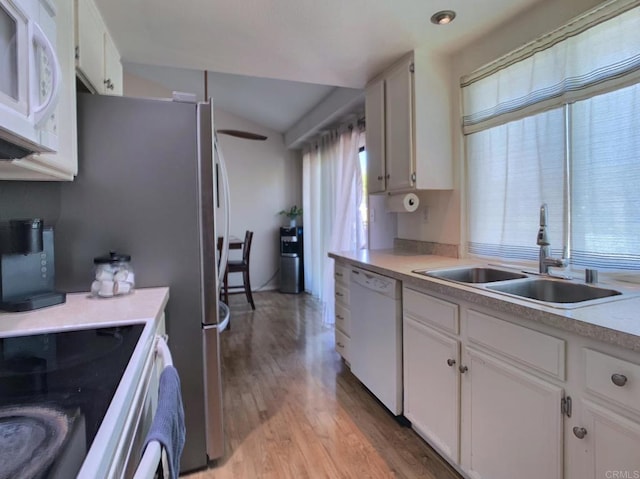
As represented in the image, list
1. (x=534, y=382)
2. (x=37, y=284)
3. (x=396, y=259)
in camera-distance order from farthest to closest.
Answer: (x=396, y=259)
(x=37, y=284)
(x=534, y=382)

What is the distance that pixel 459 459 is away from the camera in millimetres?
1600

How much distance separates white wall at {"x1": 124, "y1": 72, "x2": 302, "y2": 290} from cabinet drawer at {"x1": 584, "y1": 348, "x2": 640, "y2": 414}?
5.13 metres

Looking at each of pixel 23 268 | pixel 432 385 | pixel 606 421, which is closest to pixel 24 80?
pixel 23 268

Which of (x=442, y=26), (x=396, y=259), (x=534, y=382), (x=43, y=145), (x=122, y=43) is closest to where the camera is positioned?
(x=43, y=145)

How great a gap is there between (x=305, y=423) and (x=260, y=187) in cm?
435

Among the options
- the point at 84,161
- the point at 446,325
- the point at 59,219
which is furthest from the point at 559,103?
the point at 59,219

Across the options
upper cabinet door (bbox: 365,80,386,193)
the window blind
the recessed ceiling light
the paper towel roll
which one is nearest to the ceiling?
the recessed ceiling light

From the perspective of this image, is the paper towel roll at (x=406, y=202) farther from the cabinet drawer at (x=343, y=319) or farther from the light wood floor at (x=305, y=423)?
the light wood floor at (x=305, y=423)

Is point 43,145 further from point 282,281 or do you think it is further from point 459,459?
point 282,281

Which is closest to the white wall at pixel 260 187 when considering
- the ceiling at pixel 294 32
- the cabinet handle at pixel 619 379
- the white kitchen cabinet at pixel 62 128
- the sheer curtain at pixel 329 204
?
the sheer curtain at pixel 329 204

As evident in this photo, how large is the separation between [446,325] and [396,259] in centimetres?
84

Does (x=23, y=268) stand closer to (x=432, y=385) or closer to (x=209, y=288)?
(x=209, y=288)

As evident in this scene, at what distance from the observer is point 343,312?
2789 millimetres

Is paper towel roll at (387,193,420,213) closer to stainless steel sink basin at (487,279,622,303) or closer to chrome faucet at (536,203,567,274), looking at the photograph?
chrome faucet at (536,203,567,274)
